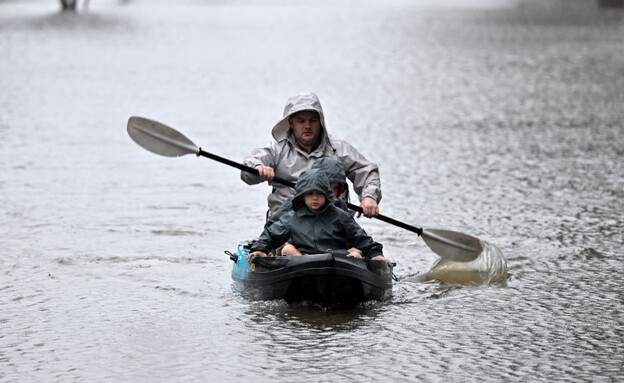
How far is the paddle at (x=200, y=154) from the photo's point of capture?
350 inches

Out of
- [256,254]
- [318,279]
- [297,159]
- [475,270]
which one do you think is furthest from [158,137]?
[475,270]

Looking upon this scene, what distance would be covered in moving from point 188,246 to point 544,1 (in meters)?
47.8

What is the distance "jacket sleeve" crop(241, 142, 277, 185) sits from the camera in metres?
8.44

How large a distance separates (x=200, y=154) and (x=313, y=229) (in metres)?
1.28

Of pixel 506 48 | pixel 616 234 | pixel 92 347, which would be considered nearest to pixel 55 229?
pixel 92 347

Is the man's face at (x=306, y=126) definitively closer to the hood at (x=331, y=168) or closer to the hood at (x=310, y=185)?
the hood at (x=331, y=168)

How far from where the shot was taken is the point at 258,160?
333 inches

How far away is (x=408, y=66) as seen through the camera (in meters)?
25.2

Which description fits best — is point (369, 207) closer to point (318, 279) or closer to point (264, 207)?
point (318, 279)

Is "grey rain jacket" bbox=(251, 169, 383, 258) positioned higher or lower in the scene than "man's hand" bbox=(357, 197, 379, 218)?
lower

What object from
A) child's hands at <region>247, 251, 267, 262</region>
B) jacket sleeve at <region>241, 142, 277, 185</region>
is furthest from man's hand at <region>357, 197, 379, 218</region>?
child's hands at <region>247, 251, 267, 262</region>

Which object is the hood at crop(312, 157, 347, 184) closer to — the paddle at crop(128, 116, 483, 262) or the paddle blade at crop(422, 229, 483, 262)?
the paddle at crop(128, 116, 483, 262)

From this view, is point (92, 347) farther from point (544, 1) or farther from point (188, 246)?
point (544, 1)

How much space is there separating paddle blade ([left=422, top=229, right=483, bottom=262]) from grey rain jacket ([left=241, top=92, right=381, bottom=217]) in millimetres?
624
